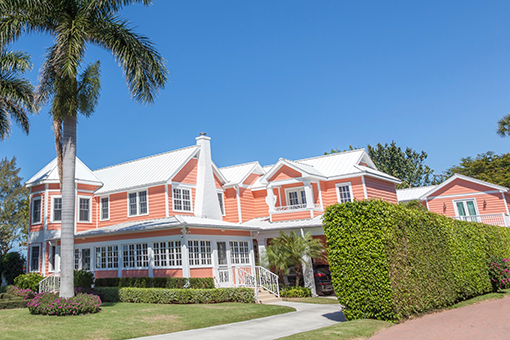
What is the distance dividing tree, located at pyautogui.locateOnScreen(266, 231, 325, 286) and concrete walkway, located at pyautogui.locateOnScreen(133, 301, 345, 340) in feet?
15.6

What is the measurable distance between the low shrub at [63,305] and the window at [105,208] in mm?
11746

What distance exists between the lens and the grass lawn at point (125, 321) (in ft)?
36.0

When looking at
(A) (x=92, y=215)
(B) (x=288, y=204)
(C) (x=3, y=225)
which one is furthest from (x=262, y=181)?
(C) (x=3, y=225)

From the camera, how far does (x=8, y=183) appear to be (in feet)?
159

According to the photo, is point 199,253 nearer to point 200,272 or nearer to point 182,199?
point 200,272

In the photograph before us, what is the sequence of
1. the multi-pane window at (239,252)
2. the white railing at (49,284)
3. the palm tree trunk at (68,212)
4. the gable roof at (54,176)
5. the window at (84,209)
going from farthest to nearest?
the window at (84,209) < the gable roof at (54,176) < the multi-pane window at (239,252) < the white railing at (49,284) < the palm tree trunk at (68,212)

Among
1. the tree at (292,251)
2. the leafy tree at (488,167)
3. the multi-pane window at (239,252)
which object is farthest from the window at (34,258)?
the leafy tree at (488,167)

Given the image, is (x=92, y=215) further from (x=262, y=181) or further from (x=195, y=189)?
(x=262, y=181)

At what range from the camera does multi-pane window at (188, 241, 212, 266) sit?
1973 centimetres

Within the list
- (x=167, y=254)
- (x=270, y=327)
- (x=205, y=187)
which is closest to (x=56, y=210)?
(x=205, y=187)

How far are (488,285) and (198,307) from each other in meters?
12.9

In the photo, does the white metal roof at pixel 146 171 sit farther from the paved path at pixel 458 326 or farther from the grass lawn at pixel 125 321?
the paved path at pixel 458 326

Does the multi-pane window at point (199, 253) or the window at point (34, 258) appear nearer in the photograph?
the multi-pane window at point (199, 253)

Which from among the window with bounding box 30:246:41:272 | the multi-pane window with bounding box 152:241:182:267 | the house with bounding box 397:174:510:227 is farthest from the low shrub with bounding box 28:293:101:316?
the house with bounding box 397:174:510:227
